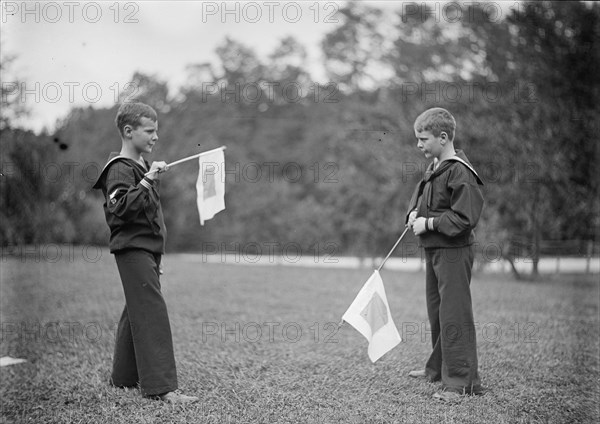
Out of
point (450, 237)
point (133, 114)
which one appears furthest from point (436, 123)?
point (133, 114)

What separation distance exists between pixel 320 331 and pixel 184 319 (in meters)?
1.81

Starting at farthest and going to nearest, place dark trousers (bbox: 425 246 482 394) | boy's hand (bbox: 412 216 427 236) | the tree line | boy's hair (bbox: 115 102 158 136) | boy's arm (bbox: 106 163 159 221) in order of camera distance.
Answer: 1. the tree line
2. boy's hand (bbox: 412 216 427 236)
3. dark trousers (bbox: 425 246 482 394)
4. boy's hair (bbox: 115 102 158 136)
5. boy's arm (bbox: 106 163 159 221)

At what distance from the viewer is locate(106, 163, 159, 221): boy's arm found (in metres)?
3.97

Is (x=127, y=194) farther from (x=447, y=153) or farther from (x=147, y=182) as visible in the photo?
(x=447, y=153)

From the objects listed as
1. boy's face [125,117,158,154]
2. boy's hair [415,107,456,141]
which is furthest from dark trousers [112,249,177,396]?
boy's hair [415,107,456,141]

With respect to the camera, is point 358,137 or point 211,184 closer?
point 211,184

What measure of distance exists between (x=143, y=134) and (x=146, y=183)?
390mm

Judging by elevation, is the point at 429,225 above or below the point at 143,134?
below

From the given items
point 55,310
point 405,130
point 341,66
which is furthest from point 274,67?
point 55,310

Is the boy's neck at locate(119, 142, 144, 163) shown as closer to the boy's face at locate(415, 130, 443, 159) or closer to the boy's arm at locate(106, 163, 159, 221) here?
the boy's arm at locate(106, 163, 159, 221)

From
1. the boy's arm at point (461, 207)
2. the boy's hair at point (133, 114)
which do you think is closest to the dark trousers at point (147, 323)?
the boy's hair at point (133, 114)

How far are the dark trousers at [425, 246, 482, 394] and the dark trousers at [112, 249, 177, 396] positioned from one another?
176cm

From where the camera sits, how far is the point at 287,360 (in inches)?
219

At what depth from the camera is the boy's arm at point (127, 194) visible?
397 cm
